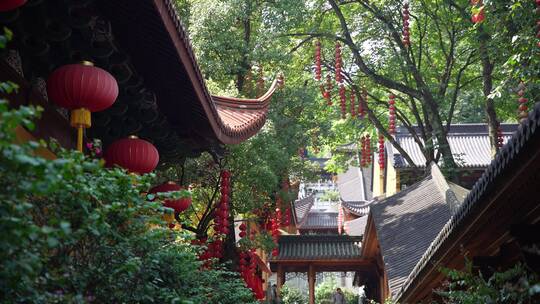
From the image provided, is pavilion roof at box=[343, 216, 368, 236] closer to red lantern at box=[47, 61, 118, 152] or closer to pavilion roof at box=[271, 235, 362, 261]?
pavilion roof at box=[271, 235, 362, 261]

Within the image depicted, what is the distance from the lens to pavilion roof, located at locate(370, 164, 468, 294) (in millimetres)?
11383

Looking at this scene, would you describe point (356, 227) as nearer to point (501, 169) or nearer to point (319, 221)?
point (319, 221)

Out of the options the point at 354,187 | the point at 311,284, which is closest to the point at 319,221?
the point at 354,187

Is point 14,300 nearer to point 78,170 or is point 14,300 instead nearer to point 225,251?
point 78,170

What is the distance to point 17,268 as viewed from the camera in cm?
226

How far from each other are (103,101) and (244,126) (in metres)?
3.07

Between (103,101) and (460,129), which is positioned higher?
(460,129)

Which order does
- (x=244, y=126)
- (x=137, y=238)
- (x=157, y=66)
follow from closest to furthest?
1. (x=137, y=238)
2. (x=157, y=66)
3. (x=244, y=126)

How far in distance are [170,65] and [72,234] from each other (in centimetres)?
287

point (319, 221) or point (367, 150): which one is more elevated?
point (319, 221)

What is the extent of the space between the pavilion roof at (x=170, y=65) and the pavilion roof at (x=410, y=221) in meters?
4.61

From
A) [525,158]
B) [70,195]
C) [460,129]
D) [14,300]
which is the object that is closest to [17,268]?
[14,300]

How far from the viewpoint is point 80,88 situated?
4602 mm

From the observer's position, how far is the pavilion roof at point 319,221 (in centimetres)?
3447
